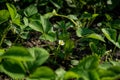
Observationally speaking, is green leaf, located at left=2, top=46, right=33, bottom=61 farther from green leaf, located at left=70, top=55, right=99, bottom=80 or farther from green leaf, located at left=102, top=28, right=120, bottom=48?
green leaf, located at left=102, top=28, right=120, bottom=48

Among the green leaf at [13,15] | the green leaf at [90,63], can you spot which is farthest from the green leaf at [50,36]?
the green leaf at [90,63]

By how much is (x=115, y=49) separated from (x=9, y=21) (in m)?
0.60

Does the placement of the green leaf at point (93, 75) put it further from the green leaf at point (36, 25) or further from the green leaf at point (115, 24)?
the green leaf at point (115, 24)

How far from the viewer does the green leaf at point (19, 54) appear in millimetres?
1316

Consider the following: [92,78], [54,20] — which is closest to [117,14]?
[54,20]

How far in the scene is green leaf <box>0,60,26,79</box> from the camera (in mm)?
1317

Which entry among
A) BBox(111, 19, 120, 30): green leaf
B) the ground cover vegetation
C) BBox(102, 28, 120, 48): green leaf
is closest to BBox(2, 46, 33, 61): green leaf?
the ground cover vegetation

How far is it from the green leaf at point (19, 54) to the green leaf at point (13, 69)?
3 cm

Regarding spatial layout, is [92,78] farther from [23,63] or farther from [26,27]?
[26,27]

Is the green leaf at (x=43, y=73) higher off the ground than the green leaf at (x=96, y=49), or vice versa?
the green leaf at (x=43, y=73)

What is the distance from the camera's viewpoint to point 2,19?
5.42 ft

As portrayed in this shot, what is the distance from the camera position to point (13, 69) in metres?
1.34

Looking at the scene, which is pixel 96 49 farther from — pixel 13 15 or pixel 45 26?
Answer: pixel 13 15

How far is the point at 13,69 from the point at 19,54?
0.22ft
